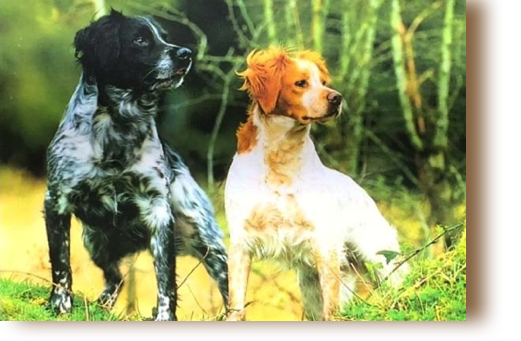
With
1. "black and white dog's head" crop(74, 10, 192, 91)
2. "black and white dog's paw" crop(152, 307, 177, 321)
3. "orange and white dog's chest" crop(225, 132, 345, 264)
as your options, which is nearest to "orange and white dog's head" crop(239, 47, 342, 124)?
"orange and white dog's chest" crop(225, 132, 345, 264)

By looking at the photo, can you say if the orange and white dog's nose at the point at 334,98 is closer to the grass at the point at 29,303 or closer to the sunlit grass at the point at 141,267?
the sunlit grass at the point at 141,267

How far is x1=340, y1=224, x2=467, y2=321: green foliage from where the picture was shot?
499 cm

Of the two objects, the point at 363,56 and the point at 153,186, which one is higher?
the point at 363,56

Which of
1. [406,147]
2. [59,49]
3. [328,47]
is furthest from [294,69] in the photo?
[59,49]

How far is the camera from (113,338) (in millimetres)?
5051

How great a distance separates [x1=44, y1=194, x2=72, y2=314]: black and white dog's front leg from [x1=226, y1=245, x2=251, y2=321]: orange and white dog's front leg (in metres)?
0.63

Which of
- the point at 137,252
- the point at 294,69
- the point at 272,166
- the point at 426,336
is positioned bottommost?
the point at 426,336

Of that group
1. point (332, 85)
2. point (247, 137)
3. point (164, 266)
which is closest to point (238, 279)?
point (164, 266)

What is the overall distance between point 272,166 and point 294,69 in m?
0.38

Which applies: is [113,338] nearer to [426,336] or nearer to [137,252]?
[137,252]

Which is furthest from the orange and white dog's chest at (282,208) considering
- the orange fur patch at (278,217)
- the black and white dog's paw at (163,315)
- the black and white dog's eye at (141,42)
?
the black and white dog's eye at (141,42)

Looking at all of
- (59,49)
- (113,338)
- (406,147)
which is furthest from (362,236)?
(59,49)

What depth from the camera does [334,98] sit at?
16.0 ft

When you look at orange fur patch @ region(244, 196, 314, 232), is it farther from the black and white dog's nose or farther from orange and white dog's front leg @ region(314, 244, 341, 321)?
the black and white dog's nose
